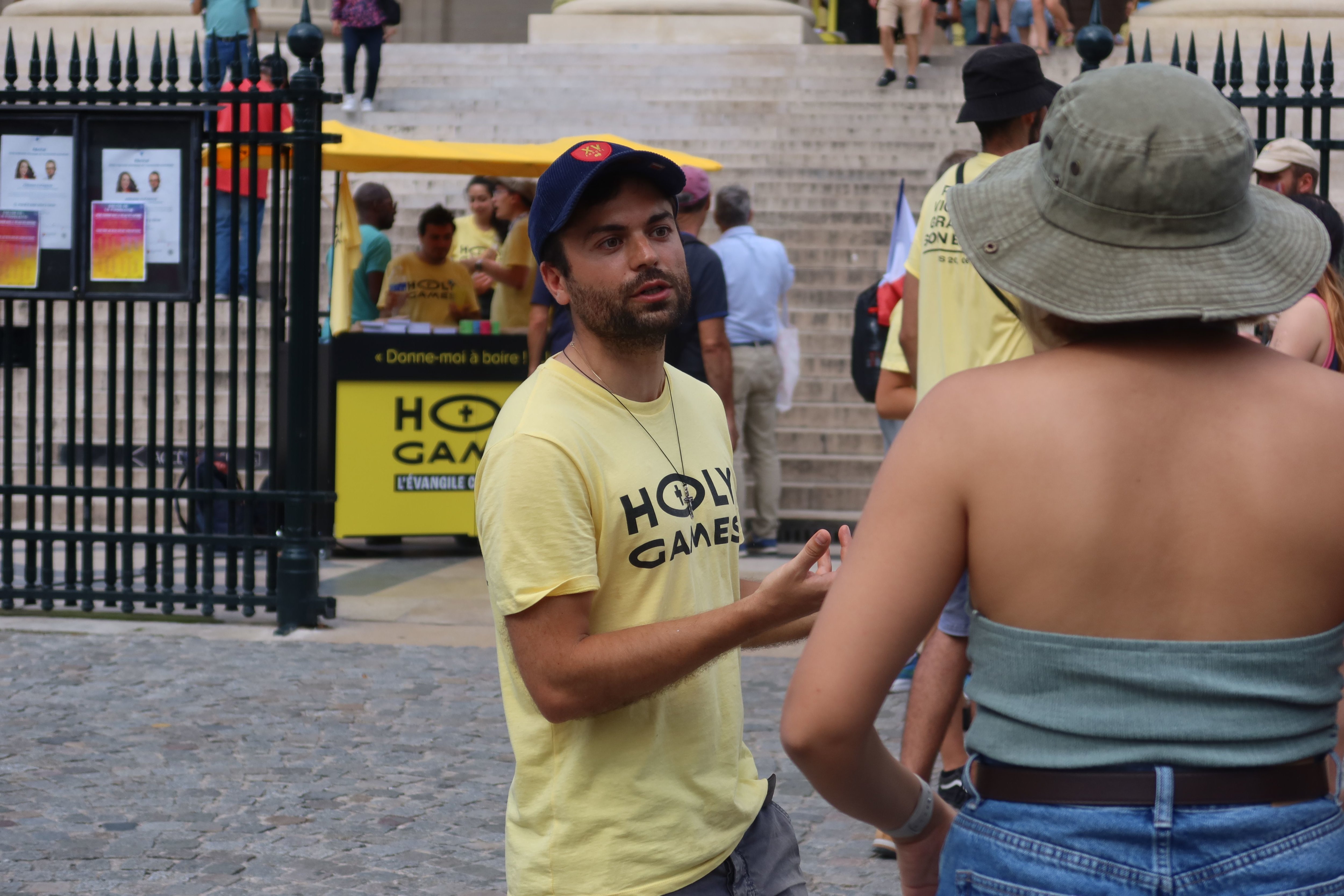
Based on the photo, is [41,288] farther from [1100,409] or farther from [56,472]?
[1100,409]

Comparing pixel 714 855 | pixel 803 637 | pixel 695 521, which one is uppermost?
pixel 695 521

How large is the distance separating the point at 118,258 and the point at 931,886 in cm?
614

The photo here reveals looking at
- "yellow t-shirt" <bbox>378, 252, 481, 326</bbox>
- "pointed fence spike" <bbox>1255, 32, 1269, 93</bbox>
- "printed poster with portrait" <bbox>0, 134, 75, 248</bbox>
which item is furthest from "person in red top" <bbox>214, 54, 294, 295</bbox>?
"pointed fence spike" <bbox>1255, 32, 1269, 93</bbox>

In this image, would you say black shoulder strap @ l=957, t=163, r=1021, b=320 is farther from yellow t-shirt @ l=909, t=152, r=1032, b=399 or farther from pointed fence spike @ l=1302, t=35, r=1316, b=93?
pointed fence spike @ l=1302, t=35, r=1316, b=93

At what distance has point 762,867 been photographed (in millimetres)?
2406

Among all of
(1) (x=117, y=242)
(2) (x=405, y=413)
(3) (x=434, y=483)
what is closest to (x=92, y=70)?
(1) (x=117, y=242)

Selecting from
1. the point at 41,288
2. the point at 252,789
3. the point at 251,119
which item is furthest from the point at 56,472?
the point at 252,789

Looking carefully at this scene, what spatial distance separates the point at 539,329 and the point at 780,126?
8.67 m

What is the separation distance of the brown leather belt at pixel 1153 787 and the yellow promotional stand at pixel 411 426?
24.8ft

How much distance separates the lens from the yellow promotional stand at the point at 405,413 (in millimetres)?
8961

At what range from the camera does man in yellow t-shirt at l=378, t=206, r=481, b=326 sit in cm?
1008

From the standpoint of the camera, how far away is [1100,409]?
1.58m

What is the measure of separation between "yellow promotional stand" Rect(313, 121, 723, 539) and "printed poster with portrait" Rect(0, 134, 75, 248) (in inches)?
75.4

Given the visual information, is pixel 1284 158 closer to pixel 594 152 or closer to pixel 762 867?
pixel 594 152
